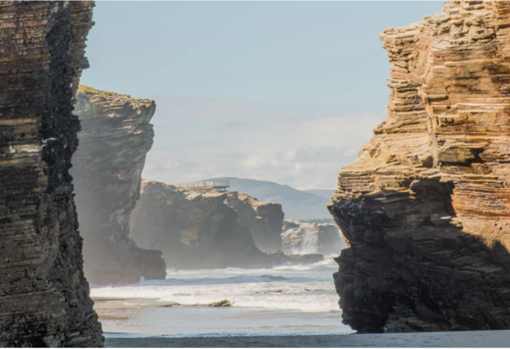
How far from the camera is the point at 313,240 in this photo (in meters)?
151

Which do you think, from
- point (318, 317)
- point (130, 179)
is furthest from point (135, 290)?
point (318, 317)

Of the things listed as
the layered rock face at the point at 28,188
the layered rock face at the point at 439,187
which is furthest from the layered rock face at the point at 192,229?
the layered rock face at the point at 28,188

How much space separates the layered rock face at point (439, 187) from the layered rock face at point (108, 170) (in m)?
50.1

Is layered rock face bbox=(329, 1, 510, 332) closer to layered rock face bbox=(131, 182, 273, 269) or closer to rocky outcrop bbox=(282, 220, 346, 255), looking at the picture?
layered rock face bbox=(131, 182, 273, 269)

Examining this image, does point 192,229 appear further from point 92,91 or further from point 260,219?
point 92,91

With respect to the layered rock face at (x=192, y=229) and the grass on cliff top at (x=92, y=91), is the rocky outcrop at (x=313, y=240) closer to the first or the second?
the layered rock face at (x=192, y=229)

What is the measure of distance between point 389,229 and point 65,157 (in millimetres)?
11663

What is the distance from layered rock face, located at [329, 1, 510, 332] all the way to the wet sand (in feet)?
10.7

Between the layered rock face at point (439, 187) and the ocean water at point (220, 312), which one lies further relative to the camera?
the ocean water at point (220, 312)

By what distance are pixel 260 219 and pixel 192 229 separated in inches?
876

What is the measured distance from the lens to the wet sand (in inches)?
868

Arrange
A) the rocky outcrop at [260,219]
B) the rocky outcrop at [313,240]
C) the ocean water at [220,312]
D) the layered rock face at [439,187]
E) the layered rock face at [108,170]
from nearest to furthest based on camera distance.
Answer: the layered rock face at [439,187] < the ocean water at [220,312] < the layered rock face at [108,170] < the rocky outcrop at [260,219] < the rocky outcrop at [313,240]

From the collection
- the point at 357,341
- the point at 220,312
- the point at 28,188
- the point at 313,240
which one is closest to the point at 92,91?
the point at 220,312

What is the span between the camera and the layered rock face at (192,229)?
116375 millimetres
